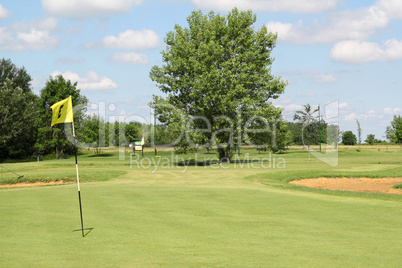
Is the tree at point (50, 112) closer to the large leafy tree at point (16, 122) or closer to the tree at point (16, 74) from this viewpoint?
the large leafy tree at point (16, 122)

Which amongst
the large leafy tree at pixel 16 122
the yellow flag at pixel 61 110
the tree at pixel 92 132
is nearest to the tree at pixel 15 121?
the large leafy tree at pixel 16 122

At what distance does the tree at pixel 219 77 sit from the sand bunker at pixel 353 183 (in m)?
16.1

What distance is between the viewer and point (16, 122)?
59.8 meters

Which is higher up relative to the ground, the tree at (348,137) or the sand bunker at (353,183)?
the tree at (348,137)

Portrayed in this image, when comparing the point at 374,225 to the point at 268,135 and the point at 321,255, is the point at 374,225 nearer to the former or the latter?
the point at 321,255

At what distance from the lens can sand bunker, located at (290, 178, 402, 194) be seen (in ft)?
84.3

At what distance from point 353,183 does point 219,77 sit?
20.8 meters

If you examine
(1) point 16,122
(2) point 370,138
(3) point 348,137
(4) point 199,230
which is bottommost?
(4) point 199,230

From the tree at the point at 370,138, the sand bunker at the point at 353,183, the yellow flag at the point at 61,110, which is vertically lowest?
the sand bunker at the point at 353,183

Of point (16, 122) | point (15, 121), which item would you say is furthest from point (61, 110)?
point (15, 121)

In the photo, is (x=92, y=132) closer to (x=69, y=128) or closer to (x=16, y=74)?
(x=69, y=128)

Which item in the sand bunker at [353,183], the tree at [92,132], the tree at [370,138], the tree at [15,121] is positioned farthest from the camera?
the tree at [370,138]

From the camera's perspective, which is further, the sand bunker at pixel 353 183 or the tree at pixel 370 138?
the tree at pixel 370 138

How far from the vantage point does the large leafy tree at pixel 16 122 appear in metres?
59.5
